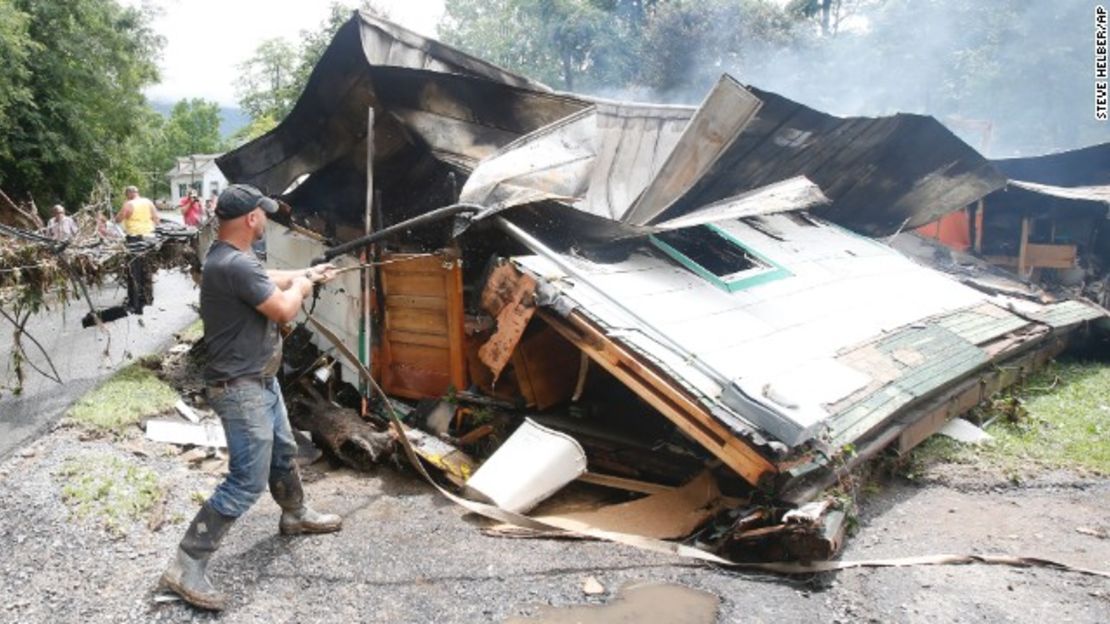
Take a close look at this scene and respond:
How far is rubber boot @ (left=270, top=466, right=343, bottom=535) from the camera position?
407cm

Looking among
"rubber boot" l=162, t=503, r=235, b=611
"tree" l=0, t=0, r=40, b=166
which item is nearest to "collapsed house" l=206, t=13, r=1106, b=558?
"rubber boot" l=162, t=503, r=235, b=611

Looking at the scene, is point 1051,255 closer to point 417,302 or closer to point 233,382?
point 417,302

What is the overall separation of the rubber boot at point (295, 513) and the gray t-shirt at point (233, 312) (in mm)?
780

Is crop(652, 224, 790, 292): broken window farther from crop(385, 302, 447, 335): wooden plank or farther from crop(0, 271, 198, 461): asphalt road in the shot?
crop(0, 271, 198, 461): asphalt road

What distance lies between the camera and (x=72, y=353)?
9.34 meters

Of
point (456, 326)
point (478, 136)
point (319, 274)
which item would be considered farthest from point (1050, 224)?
point (319, 274)

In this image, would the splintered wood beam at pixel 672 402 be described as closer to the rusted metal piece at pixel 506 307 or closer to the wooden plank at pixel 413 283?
the rusted metal piece at pixel 506 307

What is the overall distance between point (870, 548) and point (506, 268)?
9.78ft

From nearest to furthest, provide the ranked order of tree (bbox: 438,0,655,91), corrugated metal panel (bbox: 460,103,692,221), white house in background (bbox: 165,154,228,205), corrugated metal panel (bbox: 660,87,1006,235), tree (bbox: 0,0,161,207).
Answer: corrugated metal panel (bbox: 460,103,692,221) < corrugated metal panel (bbox: 660,87,1006,235) < tree (bbox: 0,0,161,207) < tree (bbox: 438,0,655,91) < white house in background (bbox: 165,154,228,205)

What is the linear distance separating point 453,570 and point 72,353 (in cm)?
794

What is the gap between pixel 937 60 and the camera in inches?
1080

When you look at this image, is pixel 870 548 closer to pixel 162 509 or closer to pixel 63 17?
pixel 162 509

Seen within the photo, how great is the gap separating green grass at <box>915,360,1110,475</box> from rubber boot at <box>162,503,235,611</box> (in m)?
5.00

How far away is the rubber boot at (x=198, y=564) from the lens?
342cm
